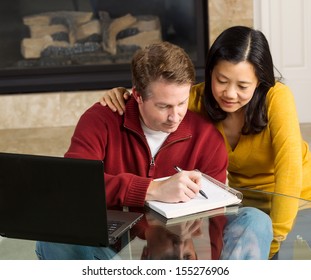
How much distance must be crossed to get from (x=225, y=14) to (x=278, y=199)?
2.36 m

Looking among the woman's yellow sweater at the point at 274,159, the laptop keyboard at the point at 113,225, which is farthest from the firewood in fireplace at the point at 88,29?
the laptop keyboard at the point at 113,225

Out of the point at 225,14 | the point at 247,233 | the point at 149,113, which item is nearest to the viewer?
the point at 247,233

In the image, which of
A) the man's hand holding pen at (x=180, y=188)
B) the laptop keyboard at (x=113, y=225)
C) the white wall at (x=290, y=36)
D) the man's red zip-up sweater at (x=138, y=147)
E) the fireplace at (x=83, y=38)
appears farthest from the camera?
the fireplace at (x=83, y=38)

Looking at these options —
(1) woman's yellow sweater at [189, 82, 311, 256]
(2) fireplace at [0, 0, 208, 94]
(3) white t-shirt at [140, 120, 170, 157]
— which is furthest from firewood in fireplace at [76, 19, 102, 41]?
(3) white t-shirt at [140, 120, 170, 157]

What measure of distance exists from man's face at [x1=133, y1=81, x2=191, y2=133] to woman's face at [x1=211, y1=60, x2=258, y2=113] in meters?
0.18

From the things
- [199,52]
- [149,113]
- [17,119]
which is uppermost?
[149,113]

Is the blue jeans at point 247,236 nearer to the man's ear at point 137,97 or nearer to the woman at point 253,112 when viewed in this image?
the woman at point 253,112

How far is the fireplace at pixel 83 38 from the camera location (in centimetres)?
429

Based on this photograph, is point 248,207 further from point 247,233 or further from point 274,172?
point 274,172

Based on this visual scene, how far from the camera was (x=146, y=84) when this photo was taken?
6.44ft

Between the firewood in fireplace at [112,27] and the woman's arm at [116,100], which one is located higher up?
the woman's arm at [116,100]

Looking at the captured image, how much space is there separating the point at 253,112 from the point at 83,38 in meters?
2.34

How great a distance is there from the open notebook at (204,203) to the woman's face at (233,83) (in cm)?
30
